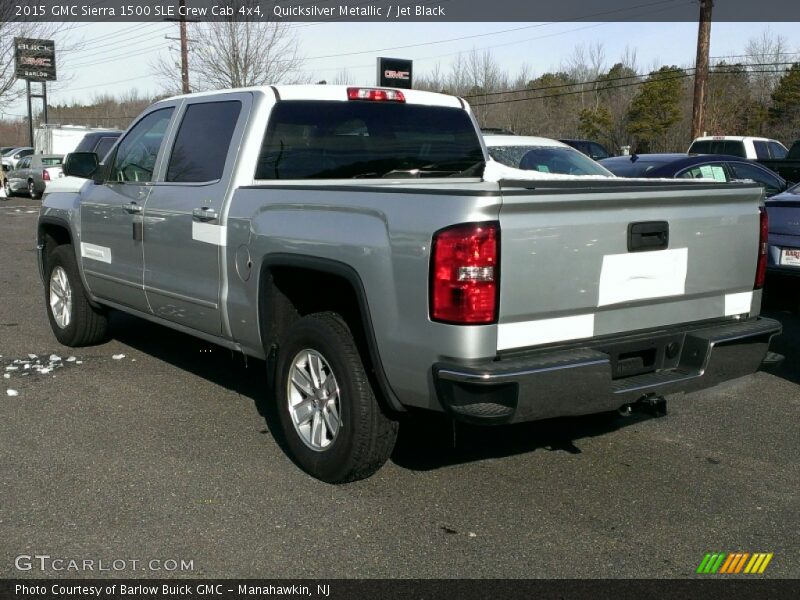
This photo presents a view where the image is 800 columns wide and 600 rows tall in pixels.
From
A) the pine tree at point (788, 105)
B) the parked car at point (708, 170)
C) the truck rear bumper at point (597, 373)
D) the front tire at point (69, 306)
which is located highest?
the pine tree at point (788, 105)

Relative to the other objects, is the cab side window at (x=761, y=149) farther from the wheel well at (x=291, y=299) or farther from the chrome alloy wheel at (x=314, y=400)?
the chrome alloy wheel at (x=314, y=400)

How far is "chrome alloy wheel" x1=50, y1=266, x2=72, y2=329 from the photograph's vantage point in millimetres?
6777

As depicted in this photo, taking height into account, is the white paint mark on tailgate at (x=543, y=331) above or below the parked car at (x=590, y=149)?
below

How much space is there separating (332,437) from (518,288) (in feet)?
4.19

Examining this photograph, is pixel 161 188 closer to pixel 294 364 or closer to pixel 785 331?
pixel 294 364

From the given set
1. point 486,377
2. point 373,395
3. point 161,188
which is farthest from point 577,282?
point 161,188

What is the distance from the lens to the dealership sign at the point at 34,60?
110 feet

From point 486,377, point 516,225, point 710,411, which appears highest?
point 516,225

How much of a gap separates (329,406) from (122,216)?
8.21 feet

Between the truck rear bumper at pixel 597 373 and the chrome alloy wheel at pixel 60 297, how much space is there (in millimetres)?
4414

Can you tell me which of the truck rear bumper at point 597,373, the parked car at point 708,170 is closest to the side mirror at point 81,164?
the truck rear bumper at point 597,373

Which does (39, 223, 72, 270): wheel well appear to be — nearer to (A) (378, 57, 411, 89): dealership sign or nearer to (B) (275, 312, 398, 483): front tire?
(B) (275, 312, 398, 483): front tire

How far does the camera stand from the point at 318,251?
3.92 m

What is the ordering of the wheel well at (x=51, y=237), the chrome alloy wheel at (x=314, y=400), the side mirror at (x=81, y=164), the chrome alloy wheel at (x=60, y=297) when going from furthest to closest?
Answer: the wheel well at (x=51, y=237)
the chrome alloy wheel at (x=60, y=297)
the side mirror at (x=81, y=164)
the chrome alloy wheel at (x=314, y=400)
